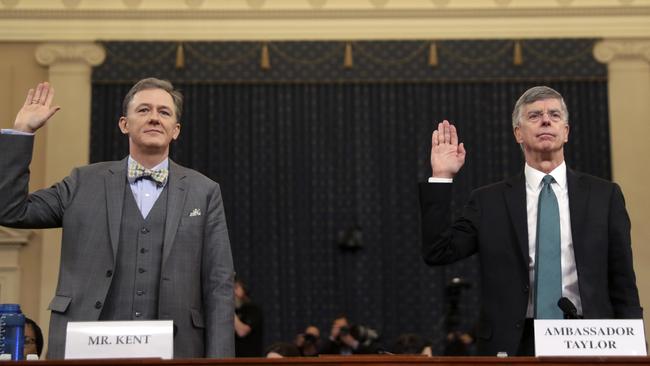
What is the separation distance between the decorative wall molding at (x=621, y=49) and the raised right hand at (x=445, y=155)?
6.68m

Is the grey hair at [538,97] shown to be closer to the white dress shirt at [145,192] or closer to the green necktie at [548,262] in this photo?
the green necktie at [548,262]

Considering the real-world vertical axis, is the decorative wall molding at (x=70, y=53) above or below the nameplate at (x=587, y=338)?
above

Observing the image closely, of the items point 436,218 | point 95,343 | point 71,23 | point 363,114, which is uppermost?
point 71,23

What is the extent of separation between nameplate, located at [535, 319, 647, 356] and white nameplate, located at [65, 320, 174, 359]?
40.8 inches

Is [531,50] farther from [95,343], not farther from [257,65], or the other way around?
[95,343]

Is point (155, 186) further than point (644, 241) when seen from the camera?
No

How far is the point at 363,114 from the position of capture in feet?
33.1

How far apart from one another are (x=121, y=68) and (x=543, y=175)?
6955mm

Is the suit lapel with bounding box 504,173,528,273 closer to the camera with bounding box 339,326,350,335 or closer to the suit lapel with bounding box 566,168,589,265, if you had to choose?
the suit lapel with bounding box 566,168,589,265

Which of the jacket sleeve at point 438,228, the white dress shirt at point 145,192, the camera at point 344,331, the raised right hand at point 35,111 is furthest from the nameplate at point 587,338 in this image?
the camera at point 344,331

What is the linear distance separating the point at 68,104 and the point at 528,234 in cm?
718

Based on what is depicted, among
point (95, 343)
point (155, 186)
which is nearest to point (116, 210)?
point (155, 186)

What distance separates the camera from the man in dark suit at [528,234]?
3477mm

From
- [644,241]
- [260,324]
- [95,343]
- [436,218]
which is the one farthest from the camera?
[644,241]
